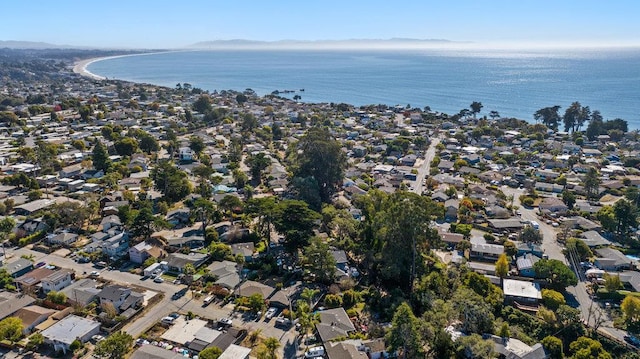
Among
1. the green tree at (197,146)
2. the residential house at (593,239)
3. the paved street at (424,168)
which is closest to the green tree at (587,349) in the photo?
the residential house at (593,239)

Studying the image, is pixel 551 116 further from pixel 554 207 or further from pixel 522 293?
pixel 522 293

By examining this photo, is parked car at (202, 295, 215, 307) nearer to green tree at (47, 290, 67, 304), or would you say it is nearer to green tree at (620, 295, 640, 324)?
green tree at (47, 290, 67, 304)

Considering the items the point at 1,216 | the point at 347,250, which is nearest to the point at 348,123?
the point at 347,250

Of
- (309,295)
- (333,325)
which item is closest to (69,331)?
(309,295)

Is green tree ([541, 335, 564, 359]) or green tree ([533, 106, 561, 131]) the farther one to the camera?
green tree ([533, 106, 561, 131])

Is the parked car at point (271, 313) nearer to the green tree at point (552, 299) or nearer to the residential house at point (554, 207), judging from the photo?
the green tree at point (552, 299)

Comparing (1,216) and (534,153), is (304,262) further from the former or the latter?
(534,153)

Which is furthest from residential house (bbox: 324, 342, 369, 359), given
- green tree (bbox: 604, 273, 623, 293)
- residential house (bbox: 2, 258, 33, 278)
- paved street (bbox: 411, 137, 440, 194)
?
paved street (bbox: 411, 137, 440, 194)
